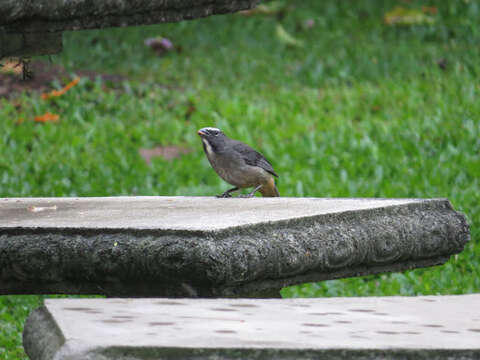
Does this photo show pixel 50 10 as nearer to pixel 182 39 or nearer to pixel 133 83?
pixel 133 83

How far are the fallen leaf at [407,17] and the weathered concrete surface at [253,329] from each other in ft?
33.6

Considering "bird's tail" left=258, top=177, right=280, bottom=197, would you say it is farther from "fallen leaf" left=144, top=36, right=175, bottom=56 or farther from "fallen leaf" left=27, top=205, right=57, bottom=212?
"fallen leaf" left=144, top=36, right=175, bottom=56

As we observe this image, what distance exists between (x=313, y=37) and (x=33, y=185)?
6.21 m

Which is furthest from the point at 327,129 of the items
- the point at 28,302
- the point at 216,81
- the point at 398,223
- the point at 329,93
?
the point at 398,223

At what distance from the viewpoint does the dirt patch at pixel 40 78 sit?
9281 mm

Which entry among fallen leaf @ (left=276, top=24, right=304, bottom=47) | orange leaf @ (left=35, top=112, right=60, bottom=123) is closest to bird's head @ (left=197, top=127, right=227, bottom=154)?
orange leaf @ (left=35, top=112, right=60, bottom=123)

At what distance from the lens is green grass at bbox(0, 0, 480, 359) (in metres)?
6.52

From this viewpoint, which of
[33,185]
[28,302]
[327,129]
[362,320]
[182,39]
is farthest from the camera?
[182,39]

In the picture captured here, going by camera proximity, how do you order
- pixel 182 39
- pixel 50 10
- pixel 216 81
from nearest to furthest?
pixel 50 10 < pixel 216 81 < pixel 182 39

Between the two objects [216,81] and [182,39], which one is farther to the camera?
[182,39]

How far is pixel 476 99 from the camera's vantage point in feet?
27.8

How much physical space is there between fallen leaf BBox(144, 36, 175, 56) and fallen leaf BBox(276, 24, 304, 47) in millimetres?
1376

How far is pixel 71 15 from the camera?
286cm

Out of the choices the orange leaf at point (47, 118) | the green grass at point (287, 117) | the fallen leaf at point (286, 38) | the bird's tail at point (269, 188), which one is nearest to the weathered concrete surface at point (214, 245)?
the bird's tail at point (269, 188)
